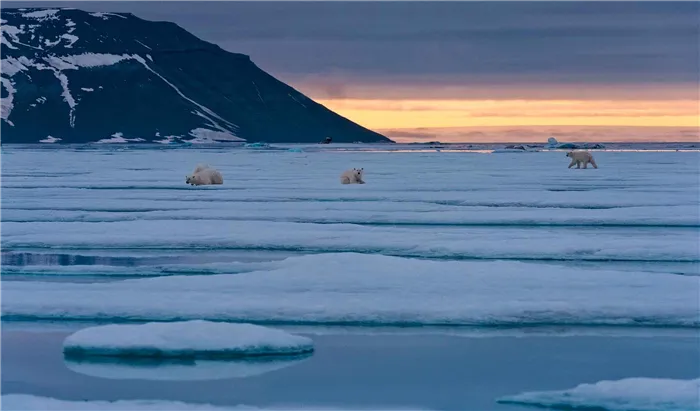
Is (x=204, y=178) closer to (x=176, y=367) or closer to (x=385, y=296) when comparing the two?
(x=385, y=296)

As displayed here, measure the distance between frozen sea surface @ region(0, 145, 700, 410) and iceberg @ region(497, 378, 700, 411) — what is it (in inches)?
9.5

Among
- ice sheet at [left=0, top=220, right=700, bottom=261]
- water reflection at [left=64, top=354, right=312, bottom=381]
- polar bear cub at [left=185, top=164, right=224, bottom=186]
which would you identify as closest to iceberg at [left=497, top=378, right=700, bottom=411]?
water reflection at [left=64, top=354, right=312, bottom=381]

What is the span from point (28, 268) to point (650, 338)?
5.63 m

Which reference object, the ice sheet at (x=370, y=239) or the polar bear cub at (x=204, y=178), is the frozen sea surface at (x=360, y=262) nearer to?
the ice sheet at (x=370, y=239)

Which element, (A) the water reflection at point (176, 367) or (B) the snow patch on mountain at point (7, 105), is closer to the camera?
(A) the water reflection at point (176, 367)

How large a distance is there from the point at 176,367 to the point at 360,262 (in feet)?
→ 10.1

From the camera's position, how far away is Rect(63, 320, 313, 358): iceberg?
6090 millimetres

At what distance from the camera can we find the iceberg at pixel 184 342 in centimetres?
609

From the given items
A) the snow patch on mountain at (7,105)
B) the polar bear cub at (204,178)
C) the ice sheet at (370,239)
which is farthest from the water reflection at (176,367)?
the snow patch on mountain at (7,105)

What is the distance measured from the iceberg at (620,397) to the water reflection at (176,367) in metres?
1.45

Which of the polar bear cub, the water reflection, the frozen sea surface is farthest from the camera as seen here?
the polar bear cub

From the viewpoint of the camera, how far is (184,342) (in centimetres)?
611

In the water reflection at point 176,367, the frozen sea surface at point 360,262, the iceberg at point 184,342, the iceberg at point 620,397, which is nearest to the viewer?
the iceberg at point 620,397

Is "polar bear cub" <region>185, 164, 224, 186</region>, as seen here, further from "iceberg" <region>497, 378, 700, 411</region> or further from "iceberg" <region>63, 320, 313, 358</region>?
"iceberg" <region>497, 378, 700, 411</region>
